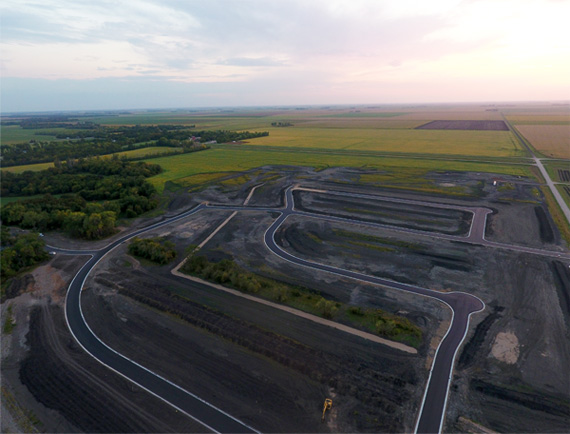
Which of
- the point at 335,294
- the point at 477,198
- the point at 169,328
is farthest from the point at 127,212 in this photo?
the point at 477,198

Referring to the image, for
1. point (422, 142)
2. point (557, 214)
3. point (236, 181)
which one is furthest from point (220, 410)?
point (422, 142)

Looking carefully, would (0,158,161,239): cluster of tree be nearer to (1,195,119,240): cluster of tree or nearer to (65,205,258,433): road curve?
(1,195,119,240): cluster of tree

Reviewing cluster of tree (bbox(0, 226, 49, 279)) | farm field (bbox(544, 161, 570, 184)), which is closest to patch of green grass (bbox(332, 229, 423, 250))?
cluster of tree (bbox(0, 226, 49, 279))

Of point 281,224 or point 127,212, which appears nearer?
point 281,224

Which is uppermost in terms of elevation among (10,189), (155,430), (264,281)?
(10,189)

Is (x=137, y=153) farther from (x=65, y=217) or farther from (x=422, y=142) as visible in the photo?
(x=422, y=142)

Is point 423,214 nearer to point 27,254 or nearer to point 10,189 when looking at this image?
point 27,254

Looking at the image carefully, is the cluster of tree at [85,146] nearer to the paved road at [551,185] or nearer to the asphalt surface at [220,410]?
the asphalt surface at [220,410]

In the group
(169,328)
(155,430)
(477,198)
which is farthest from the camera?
(477,198)
